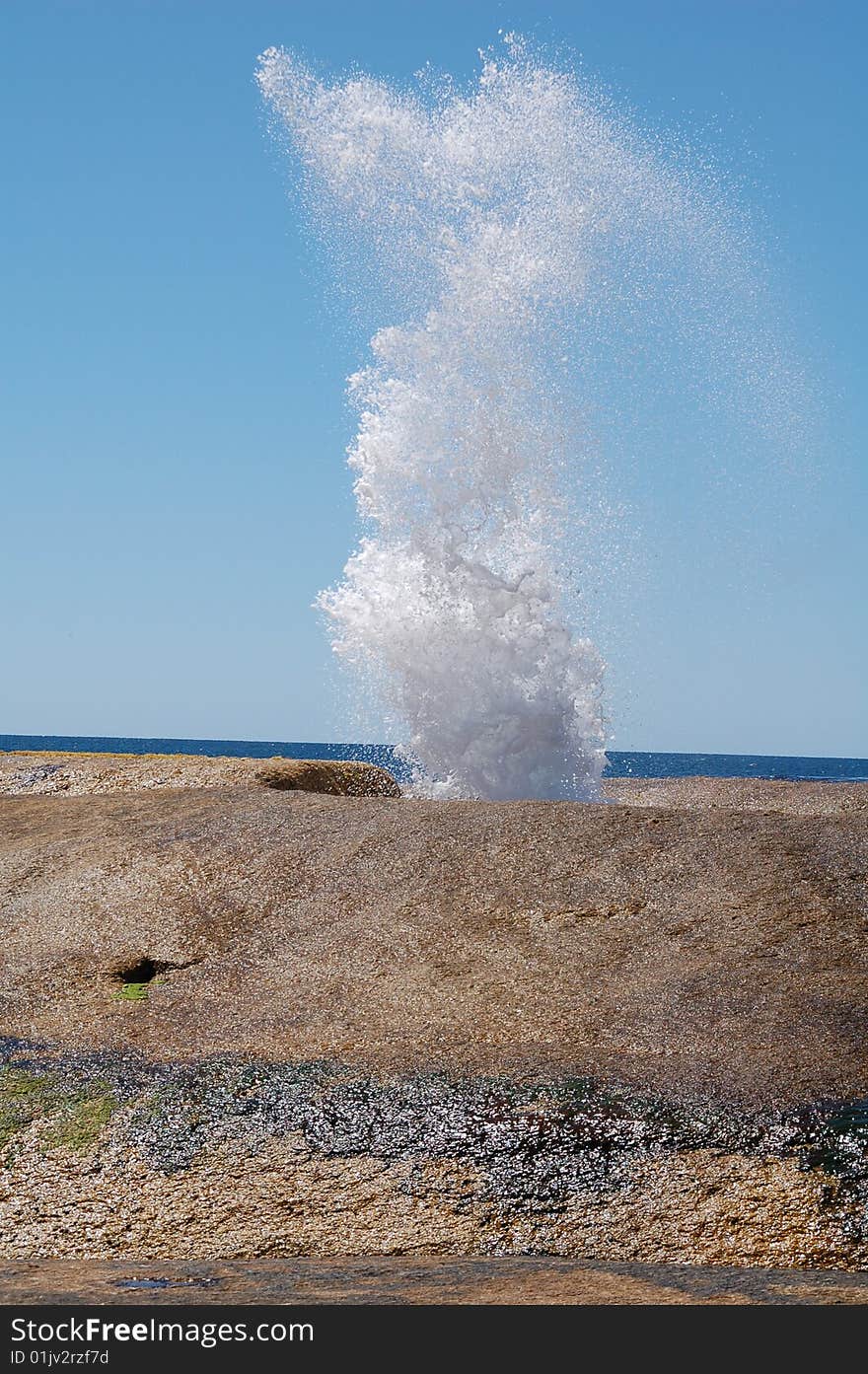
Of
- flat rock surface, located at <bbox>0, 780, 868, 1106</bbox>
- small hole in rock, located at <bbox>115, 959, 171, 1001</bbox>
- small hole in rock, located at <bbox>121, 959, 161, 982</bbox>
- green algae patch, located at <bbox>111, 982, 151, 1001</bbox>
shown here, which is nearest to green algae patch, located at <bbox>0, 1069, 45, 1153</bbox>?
flat rock surface, located at <bbox>0, 780, 868, 1106</bbox>

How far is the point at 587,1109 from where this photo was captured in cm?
618

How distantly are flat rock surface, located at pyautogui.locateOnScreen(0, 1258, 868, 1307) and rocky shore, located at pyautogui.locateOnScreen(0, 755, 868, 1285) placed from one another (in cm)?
34

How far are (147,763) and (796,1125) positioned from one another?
36.3ft

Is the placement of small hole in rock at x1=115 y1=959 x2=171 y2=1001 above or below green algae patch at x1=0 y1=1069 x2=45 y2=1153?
above

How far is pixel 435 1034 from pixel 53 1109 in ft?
6.88

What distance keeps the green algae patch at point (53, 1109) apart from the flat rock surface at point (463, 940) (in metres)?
0.52

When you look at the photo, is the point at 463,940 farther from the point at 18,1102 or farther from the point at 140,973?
the point at 18,1102

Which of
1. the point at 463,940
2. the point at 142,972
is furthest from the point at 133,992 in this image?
the point at 463,940

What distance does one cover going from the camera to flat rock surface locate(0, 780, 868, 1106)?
6953mm

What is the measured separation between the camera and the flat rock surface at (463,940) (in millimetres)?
6953

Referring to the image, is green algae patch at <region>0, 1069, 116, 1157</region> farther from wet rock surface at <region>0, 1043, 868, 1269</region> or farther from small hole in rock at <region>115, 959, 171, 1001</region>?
small hole in rock at <region>115, 959, 171, 1001</region>

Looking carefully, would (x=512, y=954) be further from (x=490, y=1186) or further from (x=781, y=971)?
(x=490, y=1186)

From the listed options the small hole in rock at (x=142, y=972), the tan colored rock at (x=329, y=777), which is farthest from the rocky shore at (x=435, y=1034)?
the tan colored rock at (x=329, y=777)

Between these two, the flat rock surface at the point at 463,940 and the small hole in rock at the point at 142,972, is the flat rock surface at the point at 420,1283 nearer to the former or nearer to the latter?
the flat rock surface at the point at 463,940
